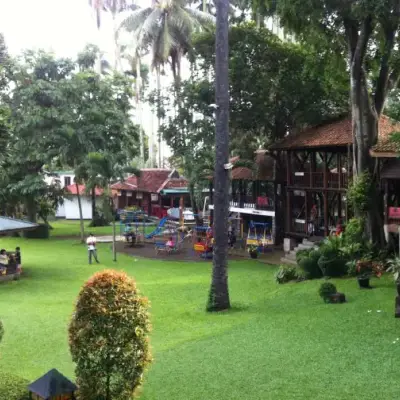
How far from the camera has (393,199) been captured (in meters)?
21.6

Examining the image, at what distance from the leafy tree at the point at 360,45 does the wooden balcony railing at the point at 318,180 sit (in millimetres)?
4126

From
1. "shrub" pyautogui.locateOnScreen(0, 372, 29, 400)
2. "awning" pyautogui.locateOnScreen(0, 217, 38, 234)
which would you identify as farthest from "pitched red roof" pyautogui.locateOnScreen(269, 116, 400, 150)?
"shrub" pyautogui.locateOnScreen(0, 372, 29, 400)

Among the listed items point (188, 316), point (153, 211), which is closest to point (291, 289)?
point (188, 316)

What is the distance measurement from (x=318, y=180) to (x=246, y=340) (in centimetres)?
1610

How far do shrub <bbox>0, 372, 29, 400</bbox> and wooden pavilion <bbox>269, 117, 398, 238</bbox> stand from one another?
1760 centimetres

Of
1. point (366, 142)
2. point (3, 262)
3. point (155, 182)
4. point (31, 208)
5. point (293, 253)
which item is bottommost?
point (293, 253)

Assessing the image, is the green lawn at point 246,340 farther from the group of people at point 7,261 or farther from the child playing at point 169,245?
the child playing at point 169,245

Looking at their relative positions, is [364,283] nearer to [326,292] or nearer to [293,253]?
[326,292]

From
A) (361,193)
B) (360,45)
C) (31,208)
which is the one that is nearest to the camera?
(360,45)

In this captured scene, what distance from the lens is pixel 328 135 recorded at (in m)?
25.0

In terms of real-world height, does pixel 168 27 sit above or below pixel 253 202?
above

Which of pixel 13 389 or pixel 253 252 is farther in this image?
pixel 253 252

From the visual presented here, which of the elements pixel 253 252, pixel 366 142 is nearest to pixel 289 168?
pixel 253 252

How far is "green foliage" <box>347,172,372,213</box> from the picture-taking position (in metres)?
19.7
